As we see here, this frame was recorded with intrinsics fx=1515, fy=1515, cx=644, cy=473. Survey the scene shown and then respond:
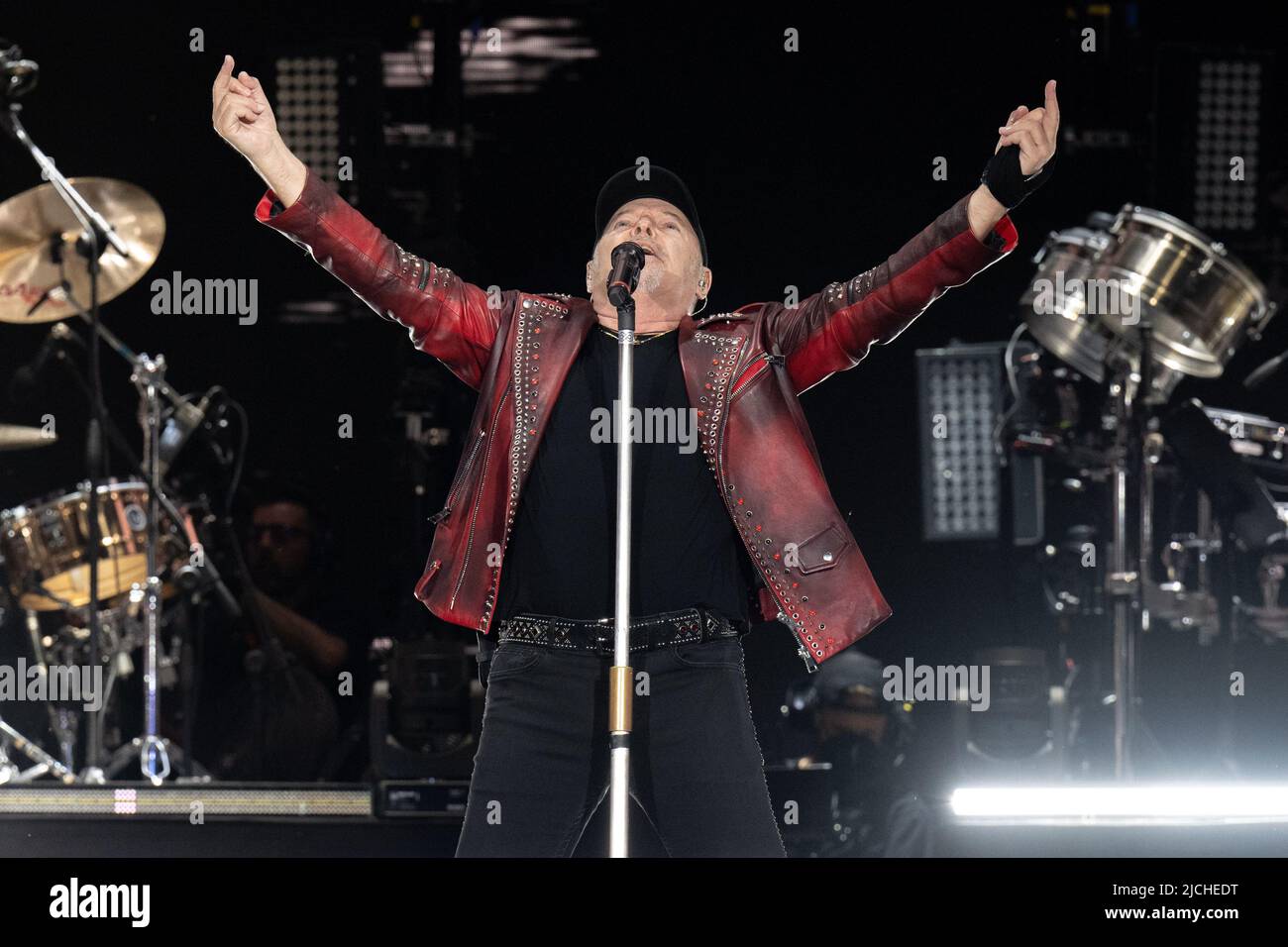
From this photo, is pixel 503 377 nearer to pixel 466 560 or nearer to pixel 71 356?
pixel 466 560

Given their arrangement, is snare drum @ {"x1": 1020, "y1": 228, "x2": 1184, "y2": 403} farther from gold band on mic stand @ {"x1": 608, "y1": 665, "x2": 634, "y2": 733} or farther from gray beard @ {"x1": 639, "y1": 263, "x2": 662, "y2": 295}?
gold band on mic stand @ {"x1": 608, "y1": 665, "x2": 634, "y2": 733}

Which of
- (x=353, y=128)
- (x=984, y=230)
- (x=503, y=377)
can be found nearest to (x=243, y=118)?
(x=503, y=377)

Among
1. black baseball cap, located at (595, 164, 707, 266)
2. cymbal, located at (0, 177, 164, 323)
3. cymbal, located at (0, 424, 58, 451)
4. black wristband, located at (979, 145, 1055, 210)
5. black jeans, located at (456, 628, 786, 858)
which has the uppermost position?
cymbal, located at (0, 177, 164, 323)

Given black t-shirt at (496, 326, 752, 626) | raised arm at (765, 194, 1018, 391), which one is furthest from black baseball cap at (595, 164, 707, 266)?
black t-shirt at (496, 326, 752, 626)

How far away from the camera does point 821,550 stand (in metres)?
2.79

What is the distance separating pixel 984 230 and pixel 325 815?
242 cm

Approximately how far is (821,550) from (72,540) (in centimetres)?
335

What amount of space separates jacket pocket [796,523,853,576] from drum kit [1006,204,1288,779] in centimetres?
224

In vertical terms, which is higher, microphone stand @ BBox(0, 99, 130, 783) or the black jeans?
microphone stand @ BBox(0, 99, 130, 783)

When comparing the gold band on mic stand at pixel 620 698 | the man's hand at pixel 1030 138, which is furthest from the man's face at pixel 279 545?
the man's hand at pixel 1030 138

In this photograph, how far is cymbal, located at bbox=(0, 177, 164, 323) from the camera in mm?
5242

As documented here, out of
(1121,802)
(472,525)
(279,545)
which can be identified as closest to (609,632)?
(472,525)

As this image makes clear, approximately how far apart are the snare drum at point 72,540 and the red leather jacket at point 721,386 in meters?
2.67

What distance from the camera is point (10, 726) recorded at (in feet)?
18.5
